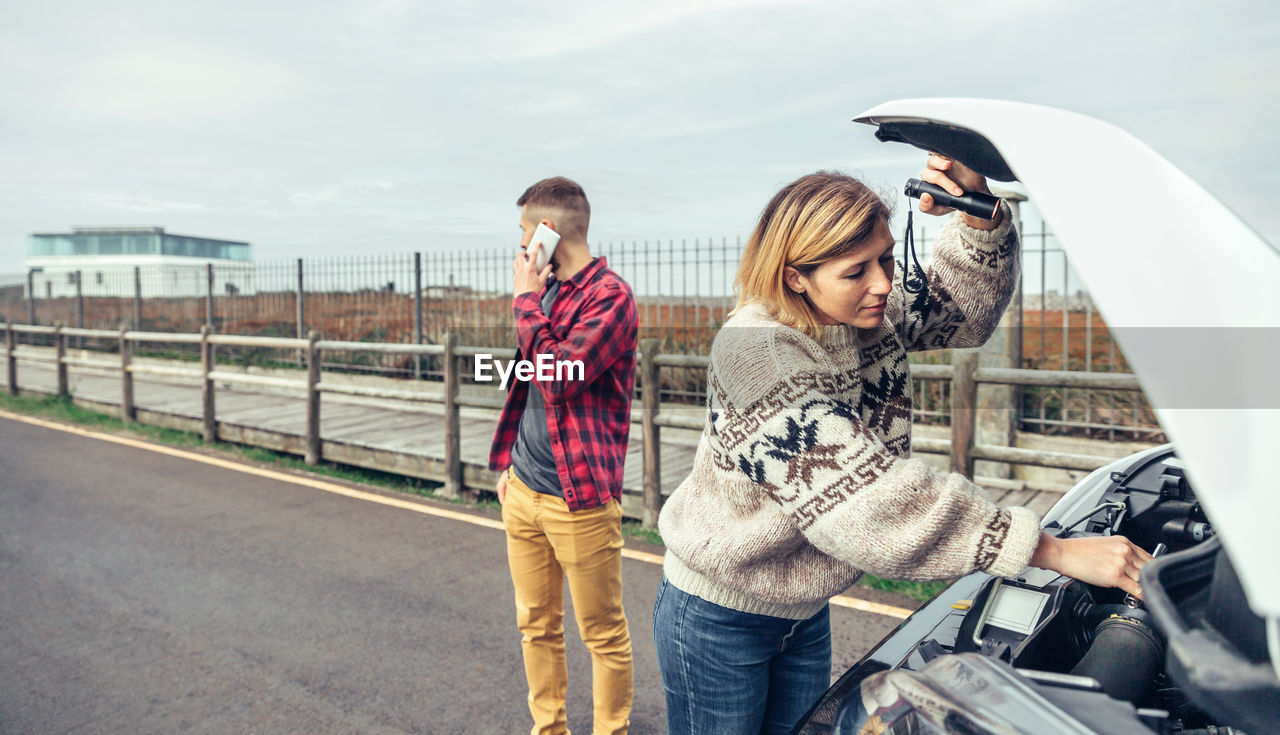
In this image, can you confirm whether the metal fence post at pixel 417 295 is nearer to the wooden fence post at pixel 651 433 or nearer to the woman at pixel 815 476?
the wooden fence post at pixel 651 433

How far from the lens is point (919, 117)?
4.05 feet

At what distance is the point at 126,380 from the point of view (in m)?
10.6

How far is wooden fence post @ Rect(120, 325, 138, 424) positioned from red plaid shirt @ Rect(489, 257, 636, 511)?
947cm

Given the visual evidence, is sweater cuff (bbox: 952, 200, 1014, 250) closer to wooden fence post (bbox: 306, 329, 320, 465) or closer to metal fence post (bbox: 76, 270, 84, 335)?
wooden fence post (bbox: 306, 329, 320, 465)

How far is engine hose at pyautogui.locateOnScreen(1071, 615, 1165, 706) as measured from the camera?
1260 mm

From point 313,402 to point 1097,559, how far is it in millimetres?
7764

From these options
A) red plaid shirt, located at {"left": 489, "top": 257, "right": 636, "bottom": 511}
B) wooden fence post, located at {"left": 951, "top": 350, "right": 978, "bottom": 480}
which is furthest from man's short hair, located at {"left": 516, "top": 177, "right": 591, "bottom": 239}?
wooden fence post, located at {"left": 951, "top": 350, "right": 978, "bottom": 480}

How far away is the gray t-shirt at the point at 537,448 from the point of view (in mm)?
2787

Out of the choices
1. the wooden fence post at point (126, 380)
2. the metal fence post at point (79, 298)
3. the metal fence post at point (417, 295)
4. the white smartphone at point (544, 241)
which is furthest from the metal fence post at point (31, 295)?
the white smartphone at point (544, 241)

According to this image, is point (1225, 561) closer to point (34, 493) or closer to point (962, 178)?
point (962, 178)

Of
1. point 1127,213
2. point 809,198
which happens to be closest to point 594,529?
point 809,198

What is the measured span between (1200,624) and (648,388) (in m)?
4.92

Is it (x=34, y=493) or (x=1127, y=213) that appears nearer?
(x=1127, y=213)

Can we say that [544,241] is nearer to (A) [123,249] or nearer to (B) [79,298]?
(B) [79,298]
